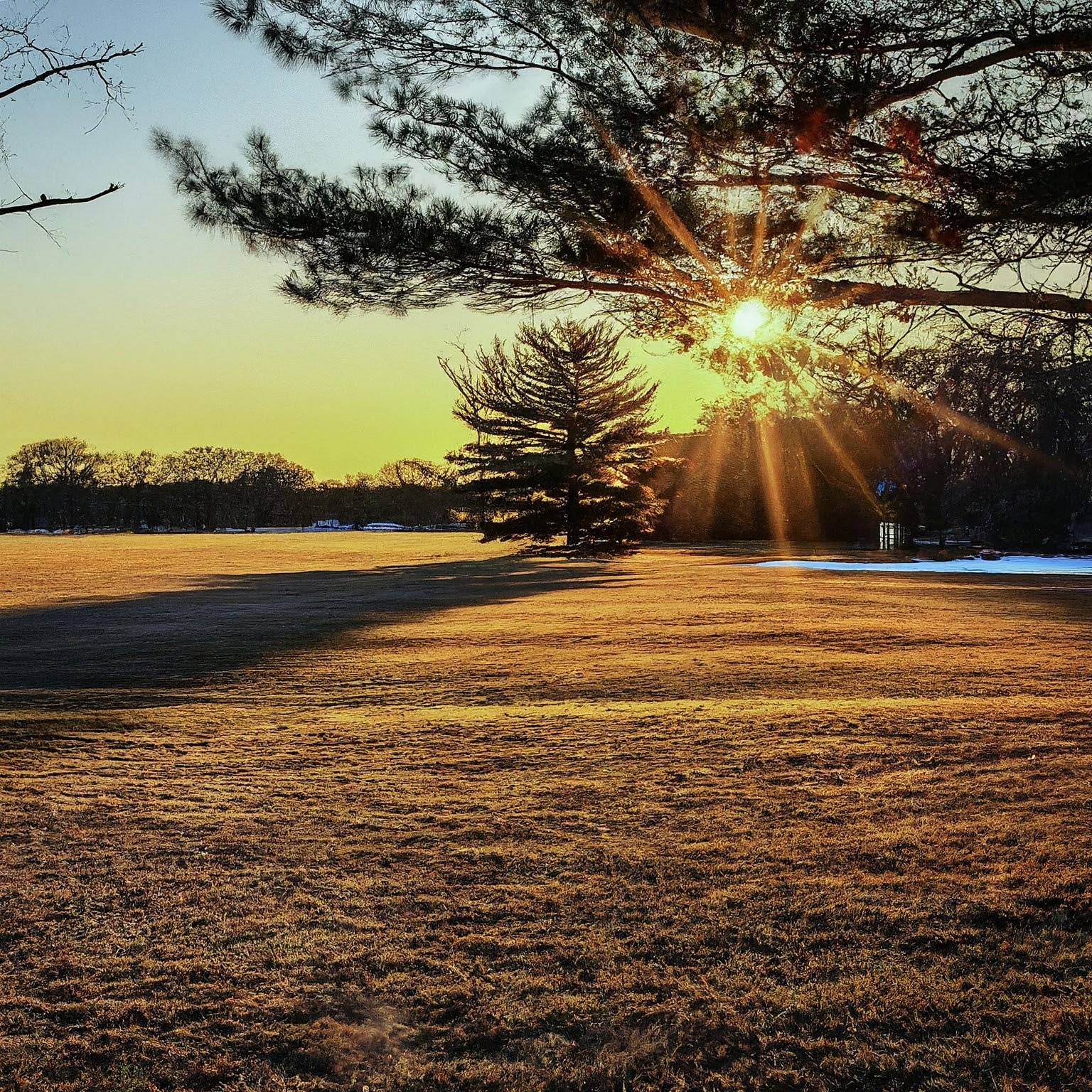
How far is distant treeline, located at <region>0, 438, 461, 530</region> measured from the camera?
100 m

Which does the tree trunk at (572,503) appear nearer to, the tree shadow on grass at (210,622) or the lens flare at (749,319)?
the tree shadow on grass at (210,622)

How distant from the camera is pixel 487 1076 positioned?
257 cm

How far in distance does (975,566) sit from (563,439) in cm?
1339

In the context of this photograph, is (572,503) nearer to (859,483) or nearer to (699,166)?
(859,483)

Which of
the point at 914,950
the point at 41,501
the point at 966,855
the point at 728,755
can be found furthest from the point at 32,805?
the point at 41,501

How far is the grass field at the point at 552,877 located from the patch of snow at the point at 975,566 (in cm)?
1610

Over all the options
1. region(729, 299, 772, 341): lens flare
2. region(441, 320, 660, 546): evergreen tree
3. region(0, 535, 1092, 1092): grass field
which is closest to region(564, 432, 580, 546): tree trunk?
region(441, 320, 660, 546): evergreen tree

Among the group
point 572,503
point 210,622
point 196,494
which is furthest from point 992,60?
point 196,494

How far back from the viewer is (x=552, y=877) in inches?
152

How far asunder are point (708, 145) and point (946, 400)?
2.44m

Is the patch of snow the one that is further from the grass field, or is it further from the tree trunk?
the grass field

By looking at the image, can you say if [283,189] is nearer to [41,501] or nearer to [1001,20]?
[1001,20]

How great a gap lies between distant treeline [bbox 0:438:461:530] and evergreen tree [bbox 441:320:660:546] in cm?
6109

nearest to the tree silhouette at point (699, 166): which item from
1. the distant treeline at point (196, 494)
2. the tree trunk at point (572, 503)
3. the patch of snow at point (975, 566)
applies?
the patch of snow at point (975, 566)
